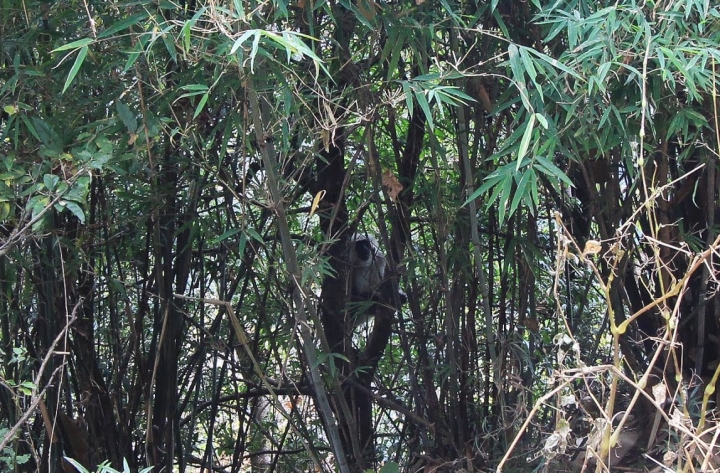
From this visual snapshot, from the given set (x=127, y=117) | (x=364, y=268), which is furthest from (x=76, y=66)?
(x=364, y=268)

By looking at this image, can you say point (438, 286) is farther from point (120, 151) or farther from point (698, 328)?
point (120, 151)

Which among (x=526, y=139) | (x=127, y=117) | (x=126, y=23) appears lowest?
(x=526, y=139)

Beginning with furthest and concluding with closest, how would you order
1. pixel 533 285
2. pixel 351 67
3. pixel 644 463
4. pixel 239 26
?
pixel 533 285
pixel 644 463
pixel 351 67
pixel 239 26

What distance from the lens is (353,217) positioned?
2.78 m

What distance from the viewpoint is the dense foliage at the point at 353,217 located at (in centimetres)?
188

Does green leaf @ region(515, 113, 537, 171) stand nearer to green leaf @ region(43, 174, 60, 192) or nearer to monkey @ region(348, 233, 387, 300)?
green leaf @ region(43, 174, 60, 192)

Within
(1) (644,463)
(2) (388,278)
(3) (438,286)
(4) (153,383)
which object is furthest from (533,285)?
(4) (153,383)

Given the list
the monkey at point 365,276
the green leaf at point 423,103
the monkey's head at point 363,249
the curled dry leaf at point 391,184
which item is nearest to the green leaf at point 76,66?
the green leaf at point 423,103

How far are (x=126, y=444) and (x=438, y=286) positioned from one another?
1299 millimetres

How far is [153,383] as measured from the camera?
2.72 meters

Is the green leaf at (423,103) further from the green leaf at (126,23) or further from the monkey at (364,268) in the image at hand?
the monkey at (364,268)

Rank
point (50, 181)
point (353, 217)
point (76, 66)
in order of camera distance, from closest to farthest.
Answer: point (76, 66) → point (50, 181) → point (353, 217)

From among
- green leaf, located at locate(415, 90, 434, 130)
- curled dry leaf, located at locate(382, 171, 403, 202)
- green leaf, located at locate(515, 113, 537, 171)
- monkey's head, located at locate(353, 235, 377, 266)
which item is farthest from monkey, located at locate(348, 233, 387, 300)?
green leaf, located at locate(515, 113, 537, 171)

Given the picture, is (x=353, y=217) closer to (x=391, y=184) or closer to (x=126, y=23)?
(x=391, y=184)
